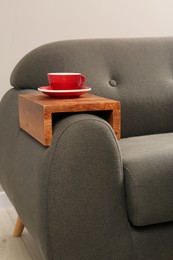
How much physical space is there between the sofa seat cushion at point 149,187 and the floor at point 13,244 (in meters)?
0.62

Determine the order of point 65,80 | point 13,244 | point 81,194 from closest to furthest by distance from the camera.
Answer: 1. point 81,194
2. point 65,80
3. point 13,244

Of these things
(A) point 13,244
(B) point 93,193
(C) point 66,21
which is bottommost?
(A) point 13,244

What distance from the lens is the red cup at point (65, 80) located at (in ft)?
4.37

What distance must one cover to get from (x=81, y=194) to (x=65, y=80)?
37 cm

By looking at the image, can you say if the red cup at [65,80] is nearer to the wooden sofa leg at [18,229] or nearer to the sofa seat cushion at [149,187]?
the sofa seat cushion at [149,187]

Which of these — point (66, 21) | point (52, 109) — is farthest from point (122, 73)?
point (52, 109)

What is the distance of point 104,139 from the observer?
1171mm

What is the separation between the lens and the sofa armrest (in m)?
1.14

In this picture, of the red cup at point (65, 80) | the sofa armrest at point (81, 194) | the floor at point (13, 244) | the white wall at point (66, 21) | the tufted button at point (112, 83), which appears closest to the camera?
Result: the sofa armrest at point (81, 194)

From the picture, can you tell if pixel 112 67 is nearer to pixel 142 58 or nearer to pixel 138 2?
pixel 142 58

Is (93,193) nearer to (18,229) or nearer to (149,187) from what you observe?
(149,187)

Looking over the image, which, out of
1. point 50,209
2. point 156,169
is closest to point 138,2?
point 156,169

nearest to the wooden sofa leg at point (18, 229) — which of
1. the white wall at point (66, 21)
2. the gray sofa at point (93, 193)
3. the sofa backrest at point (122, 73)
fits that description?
the gray sofa at point (93, 193)

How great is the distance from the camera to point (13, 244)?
1.80m
